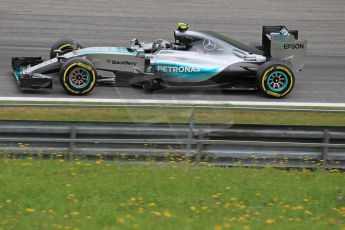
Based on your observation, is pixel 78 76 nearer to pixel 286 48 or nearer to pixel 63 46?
pixel 63 46

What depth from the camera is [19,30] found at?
17.7m

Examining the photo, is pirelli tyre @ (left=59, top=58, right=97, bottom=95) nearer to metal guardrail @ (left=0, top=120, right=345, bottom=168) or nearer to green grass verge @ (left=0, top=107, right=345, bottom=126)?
green grass verge @ (left=0, top=107, right=345, bottom=126)

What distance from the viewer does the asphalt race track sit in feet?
43.9

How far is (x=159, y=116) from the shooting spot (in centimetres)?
895

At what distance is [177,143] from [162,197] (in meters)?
2.24

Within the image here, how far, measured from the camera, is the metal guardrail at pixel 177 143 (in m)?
8.70

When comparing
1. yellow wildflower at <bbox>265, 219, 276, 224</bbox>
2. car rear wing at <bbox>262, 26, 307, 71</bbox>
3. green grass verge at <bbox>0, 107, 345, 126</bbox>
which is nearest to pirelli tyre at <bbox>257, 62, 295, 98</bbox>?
car rear wing at <bbox>262, 26, 307, 71</bbox>

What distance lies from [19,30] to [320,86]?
8.25 m

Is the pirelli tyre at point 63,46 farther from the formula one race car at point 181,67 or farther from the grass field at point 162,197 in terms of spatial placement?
the grass field at point 162,197

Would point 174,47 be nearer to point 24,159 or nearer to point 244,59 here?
point 244,59

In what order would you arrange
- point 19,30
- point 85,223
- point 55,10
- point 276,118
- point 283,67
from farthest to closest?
point 55,10
point 19,30
point 283,67
point 276,118
point 85,223

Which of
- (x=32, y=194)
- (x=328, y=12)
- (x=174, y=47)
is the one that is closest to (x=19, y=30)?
(x=174, y=47)

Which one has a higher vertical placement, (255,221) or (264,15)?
(264,15)

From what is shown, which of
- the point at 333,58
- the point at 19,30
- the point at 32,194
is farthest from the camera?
the point at 19,30
